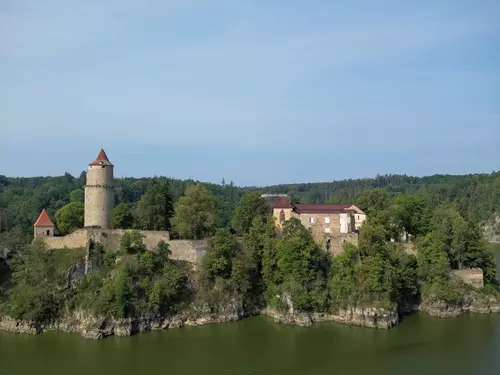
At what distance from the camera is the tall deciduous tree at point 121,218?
3897 cm

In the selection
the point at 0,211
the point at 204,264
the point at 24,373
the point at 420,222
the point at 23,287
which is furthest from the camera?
the point at 0,211

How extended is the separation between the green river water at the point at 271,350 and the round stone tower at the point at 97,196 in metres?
9.28

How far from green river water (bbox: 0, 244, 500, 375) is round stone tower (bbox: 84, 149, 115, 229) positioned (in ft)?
30.4

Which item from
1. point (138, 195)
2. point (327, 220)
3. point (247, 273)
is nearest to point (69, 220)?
point (247, 273)

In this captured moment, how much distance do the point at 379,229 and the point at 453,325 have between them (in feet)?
25.2

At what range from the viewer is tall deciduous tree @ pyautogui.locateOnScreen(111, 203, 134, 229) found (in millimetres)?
38969

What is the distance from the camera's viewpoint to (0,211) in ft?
213

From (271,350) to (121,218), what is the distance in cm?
1678

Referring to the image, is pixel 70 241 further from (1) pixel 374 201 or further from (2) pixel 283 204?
(1) pixel 374 201

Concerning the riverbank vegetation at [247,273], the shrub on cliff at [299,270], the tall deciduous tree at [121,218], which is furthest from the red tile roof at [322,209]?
the tall deciduous tree at [121,218]

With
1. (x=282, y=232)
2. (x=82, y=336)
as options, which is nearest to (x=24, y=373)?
(x=82, y=336)

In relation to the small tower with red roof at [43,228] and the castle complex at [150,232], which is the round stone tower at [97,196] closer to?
the castle complex at [150,232]

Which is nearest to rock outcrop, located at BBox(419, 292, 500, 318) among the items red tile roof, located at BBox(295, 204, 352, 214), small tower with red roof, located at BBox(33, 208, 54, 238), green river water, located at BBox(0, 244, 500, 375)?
green river water, located at BBox(0, 244, 500, 375)

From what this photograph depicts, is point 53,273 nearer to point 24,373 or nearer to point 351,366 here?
point 24,373
